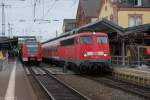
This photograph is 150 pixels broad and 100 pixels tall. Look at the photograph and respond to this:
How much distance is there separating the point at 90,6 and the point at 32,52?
35326 mm

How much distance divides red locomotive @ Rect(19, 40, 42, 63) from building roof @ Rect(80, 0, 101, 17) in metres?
30.3

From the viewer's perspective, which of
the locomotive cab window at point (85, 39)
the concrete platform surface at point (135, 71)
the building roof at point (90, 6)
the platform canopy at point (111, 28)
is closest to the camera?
the concrete platform surface at point (135, 71)

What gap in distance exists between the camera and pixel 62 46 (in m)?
42.7

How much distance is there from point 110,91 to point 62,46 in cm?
1995

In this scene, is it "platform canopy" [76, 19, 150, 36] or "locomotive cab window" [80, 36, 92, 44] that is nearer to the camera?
"locomotive cab window" [80, 36, 92, 44]

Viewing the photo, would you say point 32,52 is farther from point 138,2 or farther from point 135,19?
point 138,2

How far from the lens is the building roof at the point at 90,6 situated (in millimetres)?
85562

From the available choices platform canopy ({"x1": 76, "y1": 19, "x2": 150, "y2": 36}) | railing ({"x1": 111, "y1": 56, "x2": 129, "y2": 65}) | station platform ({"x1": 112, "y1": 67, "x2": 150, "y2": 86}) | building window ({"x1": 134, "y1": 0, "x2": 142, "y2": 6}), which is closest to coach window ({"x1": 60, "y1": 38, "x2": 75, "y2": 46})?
platform canopy ({"x1": 76, "y1": 19, "x2": 150, "y2": 36})

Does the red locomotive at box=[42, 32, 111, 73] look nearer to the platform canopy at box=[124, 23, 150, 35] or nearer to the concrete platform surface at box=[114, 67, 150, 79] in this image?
the concrete platform surface at box=[114, 67, 150, 79]

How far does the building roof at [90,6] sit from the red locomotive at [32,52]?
1192 inches

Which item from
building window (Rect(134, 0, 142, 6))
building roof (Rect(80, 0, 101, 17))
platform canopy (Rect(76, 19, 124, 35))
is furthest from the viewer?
building roof (Rect(80, 0, 101, 17))

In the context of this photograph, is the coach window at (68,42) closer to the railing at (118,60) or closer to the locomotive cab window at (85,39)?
the locomotive cab window at (85,39)

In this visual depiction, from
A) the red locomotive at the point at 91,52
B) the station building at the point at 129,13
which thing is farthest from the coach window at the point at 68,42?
the station building at the point at 129,13

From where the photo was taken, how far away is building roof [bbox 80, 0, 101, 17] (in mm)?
85562
